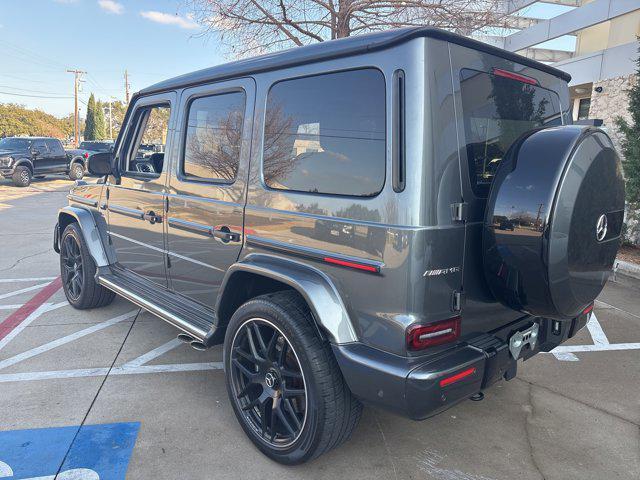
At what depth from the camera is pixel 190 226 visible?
308cm

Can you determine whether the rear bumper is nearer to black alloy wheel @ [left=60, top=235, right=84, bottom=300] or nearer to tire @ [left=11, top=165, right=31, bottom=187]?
black alloy wheel @ [left=60, top=235, right=84, bottom=300]

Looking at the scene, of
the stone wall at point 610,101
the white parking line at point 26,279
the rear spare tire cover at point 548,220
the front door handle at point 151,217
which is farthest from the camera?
the stone wall at point 610,101

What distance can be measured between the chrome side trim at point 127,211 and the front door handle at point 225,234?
1.01m

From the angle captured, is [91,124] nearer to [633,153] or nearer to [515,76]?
[633,153]

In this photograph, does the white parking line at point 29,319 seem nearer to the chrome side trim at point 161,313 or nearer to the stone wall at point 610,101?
the chrome side trim at point 161,313

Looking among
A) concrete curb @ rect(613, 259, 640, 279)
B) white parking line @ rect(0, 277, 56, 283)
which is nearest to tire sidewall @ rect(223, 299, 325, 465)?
white parking line @ rect(0, 277, 56, 283)

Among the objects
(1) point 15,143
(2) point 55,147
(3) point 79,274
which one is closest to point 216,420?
(3) point 79,274

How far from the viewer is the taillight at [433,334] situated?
1.99m

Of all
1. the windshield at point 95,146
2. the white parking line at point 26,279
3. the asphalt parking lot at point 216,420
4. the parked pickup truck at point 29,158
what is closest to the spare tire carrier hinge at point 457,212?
the asphalt parking lot at point 216,420

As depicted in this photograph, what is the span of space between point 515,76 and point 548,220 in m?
0.96

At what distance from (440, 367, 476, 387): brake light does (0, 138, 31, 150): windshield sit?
773 inches

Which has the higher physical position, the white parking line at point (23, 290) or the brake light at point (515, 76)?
the brake light at point (515, 76)

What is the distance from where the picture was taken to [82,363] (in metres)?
3.67

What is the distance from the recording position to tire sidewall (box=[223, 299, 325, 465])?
225 centimetres
